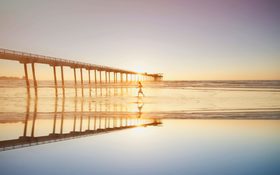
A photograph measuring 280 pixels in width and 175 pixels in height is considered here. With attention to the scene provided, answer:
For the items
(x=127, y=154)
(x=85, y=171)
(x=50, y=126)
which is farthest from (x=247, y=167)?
(x=50, y=126)

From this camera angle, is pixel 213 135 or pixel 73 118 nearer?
pixel 213 135

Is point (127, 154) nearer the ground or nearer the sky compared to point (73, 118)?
nearer the ground

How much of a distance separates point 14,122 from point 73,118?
167 cm

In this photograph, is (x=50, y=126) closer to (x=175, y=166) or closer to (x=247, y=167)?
(x=175, y=166)

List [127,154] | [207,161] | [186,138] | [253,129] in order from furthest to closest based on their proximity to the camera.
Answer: [253,129], [186,138], [127,154], [207,161]

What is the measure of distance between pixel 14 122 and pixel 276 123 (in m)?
6.89

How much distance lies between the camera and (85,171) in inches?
158

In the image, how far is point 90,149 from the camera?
5.29 metres

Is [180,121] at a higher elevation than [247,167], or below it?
higher

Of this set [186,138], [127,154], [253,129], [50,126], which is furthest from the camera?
[50,126]

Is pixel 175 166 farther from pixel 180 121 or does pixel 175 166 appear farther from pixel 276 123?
pixel 276 123

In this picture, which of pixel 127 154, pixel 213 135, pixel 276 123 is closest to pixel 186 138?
pixel 213 135

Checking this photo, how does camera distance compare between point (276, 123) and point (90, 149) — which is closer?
point (90, 149)

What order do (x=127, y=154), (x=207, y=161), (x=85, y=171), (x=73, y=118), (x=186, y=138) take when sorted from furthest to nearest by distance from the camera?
(x=73, y=118) < (x=186, y=138) < (x=127, y=154) < (x=207, y=161) < (x=85, y=171)
